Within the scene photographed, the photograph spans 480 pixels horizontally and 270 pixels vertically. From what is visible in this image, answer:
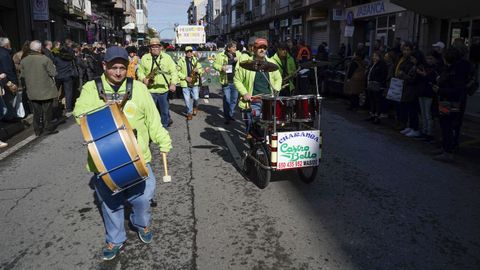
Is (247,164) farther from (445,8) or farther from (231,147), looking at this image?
(445,8)

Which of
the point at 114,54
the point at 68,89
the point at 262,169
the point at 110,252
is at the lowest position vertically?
the point at 110,252

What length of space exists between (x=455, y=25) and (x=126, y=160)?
14.8 meters

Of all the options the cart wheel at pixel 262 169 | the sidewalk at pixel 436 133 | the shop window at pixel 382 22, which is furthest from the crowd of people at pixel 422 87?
the shop window at pixel 382 22

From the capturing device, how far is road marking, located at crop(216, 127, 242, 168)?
22.0 ft

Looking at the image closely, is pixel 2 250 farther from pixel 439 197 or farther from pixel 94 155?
pixel 439 197

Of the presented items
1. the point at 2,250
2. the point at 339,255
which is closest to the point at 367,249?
the point at 339,255

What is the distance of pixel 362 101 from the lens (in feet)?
39.1

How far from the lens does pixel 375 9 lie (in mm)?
19328

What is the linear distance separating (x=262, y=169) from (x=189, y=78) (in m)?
5.79

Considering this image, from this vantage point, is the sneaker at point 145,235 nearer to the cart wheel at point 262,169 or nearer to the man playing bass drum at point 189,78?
the cart wheel at point 262,169

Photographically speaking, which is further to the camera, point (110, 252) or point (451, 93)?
point (451, 93)

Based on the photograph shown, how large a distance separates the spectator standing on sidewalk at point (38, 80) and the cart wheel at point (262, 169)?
5169 millimetres

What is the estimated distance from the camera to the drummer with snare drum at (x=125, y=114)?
10.8 ft

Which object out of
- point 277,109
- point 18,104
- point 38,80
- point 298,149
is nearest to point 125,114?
point 277,109
